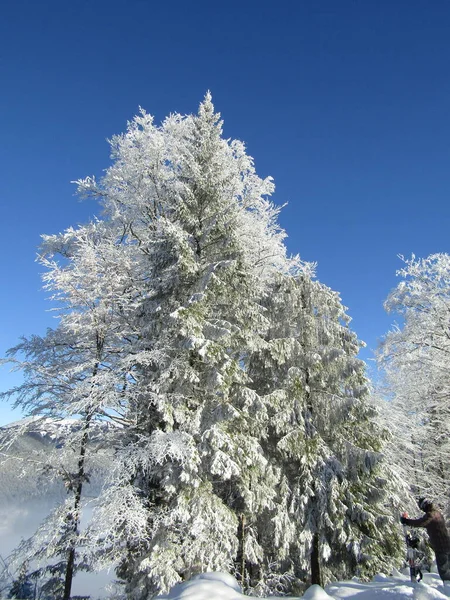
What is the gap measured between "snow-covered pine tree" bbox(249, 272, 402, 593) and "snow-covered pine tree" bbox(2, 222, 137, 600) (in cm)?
506

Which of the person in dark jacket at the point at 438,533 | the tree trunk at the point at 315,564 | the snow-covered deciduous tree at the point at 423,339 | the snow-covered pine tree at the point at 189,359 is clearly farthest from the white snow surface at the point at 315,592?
the snow-covered deciduous tree at the point at 423,339

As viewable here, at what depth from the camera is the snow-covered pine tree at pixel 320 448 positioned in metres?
10.5

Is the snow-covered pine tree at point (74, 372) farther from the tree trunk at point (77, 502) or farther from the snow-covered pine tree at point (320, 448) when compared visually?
the snow-covered pine tree at point (320, 448)

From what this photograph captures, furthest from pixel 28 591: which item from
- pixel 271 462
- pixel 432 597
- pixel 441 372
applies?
pixel 441 372

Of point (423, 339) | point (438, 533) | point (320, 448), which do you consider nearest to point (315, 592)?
point (438, 533)

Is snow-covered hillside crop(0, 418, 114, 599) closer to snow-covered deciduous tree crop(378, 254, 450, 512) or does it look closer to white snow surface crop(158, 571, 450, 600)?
white snow surface crop(158, 571, 450, 600)

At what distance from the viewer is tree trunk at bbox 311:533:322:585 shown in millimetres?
10544

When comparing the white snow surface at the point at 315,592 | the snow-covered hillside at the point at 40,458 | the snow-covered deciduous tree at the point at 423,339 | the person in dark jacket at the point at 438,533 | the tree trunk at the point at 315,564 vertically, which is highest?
the snow-covered deciduous tree at the point at 423,339

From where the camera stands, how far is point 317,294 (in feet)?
44.7

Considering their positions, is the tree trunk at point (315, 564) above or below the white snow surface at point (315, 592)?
below

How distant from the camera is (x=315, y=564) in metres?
10.6

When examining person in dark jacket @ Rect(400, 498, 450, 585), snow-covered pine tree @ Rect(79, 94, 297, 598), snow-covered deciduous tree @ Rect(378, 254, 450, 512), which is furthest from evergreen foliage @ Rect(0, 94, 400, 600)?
person in dark jacket @ Rect(400, 498, 450, 585)

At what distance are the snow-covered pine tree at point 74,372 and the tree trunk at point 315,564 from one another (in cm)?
633

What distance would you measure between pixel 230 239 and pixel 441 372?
28.0ft
